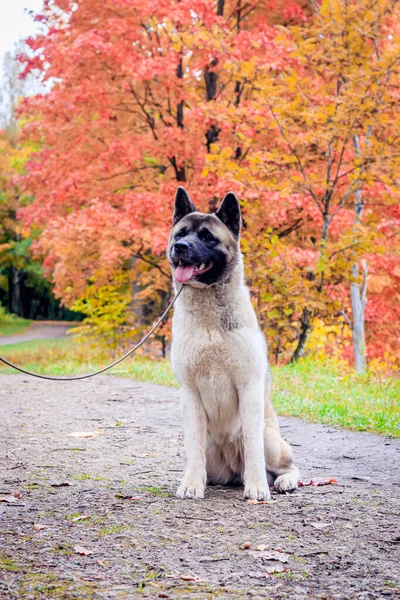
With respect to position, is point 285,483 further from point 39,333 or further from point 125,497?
point 39,333

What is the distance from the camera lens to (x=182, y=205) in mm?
4527

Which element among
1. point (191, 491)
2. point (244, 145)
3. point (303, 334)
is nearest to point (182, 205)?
point (191, 491)

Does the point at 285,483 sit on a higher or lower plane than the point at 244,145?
lower

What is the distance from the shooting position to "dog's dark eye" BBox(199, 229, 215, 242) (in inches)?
167

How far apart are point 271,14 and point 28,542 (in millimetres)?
12568

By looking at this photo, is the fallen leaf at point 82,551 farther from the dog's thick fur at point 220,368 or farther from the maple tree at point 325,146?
the maple tree at point 325,146

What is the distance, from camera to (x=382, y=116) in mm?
9555

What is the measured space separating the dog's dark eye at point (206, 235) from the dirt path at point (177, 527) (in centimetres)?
152

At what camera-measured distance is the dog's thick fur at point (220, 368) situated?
4.05 meters

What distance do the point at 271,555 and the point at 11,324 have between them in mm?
38238

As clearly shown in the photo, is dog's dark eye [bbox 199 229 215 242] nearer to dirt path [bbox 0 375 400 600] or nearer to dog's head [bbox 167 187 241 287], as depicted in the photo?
dog's head [bbox 167 187 241 287]

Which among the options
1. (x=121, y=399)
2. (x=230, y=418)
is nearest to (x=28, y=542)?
(x=230, y=418)

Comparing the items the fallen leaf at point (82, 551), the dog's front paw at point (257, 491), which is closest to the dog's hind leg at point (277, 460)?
the dog's front paw at point (257, 491)

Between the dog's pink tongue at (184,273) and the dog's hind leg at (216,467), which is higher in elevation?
the dog's pink tongue at (184,273)
